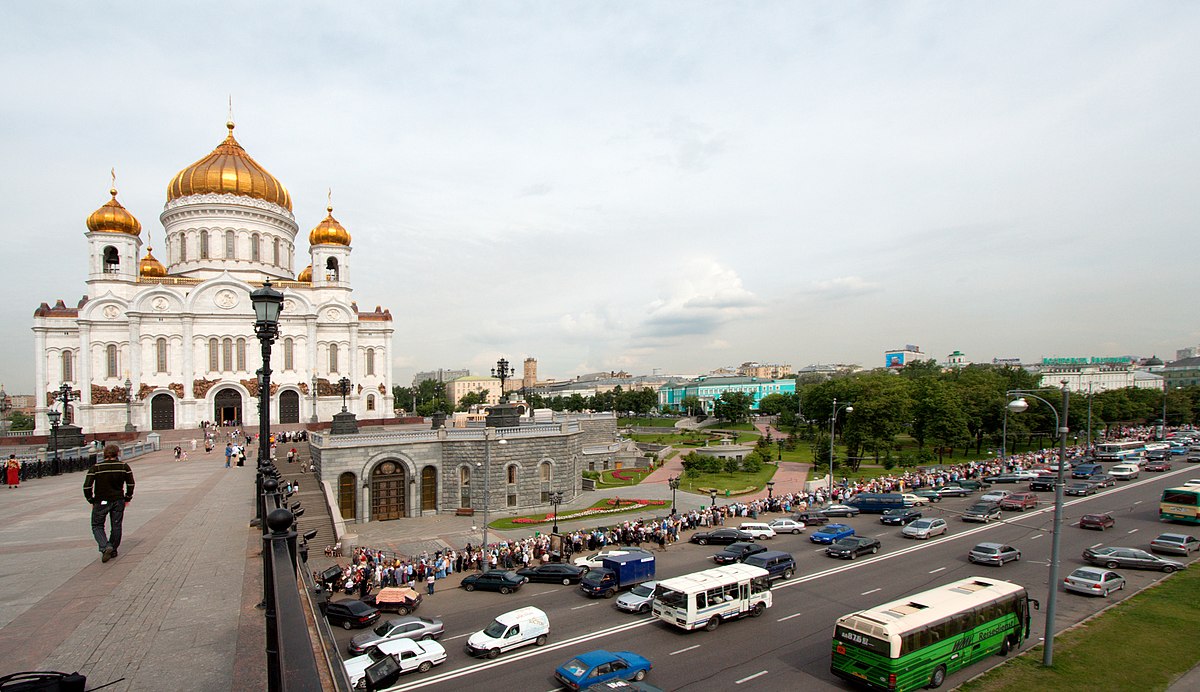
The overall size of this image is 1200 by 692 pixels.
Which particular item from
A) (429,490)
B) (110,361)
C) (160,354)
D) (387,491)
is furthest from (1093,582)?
(110,361)

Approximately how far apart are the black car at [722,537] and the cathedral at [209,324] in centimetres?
3859

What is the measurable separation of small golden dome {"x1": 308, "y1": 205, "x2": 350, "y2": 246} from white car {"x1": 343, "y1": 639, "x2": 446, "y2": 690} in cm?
5210

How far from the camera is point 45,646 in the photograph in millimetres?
7676

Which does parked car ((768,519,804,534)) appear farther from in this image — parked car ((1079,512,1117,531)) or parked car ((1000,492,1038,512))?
parked car ((1079,512,1117,531))

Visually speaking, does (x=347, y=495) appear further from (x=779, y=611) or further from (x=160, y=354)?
(x=160, y=354)

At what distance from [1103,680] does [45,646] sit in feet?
65.1

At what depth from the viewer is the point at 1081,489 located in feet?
117

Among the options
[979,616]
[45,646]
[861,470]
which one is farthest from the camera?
[861,470]

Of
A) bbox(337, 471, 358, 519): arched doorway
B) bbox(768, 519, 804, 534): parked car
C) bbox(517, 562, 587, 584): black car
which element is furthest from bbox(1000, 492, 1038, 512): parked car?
bbox(337, 471, 358, 519): arched doorway

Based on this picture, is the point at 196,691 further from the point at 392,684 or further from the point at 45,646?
the point at 392,684

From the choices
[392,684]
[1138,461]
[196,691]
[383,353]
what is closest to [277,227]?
[383,353]

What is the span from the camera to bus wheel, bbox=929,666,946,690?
1341 cm

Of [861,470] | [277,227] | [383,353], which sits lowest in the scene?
[861,470]

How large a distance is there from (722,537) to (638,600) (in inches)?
364
